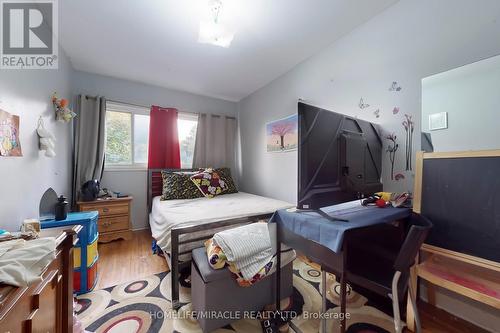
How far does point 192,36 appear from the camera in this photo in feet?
6.69

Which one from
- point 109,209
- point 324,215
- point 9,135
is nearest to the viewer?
point 324,215

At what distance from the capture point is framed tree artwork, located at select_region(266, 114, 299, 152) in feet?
8.87

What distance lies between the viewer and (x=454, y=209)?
3.86 feet

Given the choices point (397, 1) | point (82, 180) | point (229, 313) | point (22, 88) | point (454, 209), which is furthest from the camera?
point (82, 180)

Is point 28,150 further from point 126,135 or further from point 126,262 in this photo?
point 126,135

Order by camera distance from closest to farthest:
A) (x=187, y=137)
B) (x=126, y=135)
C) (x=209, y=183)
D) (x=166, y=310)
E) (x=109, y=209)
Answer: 1. (x=166, y=310)
2. (x=109, y=209)
3. (x=209, y=183)
4. (x=126, y=135)
5. (x=187, y=137)

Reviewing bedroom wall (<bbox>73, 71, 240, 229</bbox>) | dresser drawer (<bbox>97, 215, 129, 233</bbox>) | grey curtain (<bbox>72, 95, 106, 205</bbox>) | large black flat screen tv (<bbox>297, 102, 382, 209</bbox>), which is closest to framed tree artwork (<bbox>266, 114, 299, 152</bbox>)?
large black flat screen tv (<bbox>297, 102, 382, 209</bbox>)

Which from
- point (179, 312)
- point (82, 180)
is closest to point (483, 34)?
point (179, 312)

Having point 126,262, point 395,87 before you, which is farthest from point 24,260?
point 395,87

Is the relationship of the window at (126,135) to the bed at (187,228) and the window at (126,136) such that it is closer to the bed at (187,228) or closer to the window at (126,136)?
the window at (126,136)

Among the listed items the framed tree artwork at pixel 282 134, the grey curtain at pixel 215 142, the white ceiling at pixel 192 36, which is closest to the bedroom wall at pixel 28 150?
the white ceiling at pixel 192 36

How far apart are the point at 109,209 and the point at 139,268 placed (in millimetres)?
1070

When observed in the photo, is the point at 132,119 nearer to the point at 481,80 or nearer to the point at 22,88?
the point at 22,88

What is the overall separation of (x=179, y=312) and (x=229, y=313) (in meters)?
0.41
